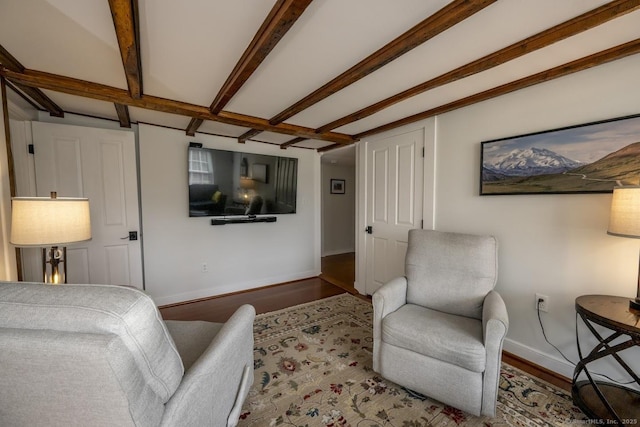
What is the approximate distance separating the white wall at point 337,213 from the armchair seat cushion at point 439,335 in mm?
4040

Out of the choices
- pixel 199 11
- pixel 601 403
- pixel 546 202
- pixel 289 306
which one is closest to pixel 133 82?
pixel 199 11

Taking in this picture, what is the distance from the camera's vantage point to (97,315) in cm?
68

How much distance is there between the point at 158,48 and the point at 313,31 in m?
0.94

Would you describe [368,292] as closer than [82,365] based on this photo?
No

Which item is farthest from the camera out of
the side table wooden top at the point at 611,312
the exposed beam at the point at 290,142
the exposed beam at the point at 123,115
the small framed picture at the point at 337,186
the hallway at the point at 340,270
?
the small framed picture at the point at 337,186

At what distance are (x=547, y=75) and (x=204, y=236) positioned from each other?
11.9ft

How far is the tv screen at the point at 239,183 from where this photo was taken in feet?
10.2

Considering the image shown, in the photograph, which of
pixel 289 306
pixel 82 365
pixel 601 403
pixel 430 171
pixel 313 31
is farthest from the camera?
pixel 289 306

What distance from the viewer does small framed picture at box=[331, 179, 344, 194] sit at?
582 cm

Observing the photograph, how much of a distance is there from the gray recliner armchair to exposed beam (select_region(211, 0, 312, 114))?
1.68 m

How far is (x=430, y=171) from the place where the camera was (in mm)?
2555

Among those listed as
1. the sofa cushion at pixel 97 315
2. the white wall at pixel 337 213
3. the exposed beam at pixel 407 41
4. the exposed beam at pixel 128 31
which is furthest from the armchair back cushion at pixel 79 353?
the white wall at pixel 337 213

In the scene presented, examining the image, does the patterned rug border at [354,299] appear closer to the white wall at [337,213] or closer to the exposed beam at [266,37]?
the exposed beam at [266,37]

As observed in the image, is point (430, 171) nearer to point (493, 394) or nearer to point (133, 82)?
point (493, 394)
